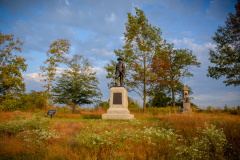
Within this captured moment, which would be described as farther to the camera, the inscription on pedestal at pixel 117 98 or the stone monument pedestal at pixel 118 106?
the inscription on pedestal at pixel 117 98

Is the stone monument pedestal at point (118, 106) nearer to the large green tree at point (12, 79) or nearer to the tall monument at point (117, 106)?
the tall monument at point (117, 106)

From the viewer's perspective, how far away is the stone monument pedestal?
11.4 metres

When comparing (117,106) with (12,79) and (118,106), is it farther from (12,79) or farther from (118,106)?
(12,79)

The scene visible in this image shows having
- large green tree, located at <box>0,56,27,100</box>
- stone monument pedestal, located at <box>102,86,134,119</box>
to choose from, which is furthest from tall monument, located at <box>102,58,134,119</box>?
large green tree, located at <box>0,56,27,100</box>

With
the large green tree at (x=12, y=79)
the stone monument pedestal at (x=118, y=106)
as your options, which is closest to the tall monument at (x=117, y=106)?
the stone monument pedestal at (x=118, y=106)

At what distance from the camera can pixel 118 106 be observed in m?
12.0

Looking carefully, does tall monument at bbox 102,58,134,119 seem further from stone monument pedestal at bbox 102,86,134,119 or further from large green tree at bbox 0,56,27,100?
large green tree at bbox 0,56,27,100

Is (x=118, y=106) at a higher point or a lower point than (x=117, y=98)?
lower

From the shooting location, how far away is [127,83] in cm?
1866

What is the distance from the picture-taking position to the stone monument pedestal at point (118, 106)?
37.3 feet

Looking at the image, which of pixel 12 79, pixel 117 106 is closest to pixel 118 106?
pixel 117 106

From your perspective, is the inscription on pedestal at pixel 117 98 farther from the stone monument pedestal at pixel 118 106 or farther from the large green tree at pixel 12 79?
the large green tree at pixel 12 79

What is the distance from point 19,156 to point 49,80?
16.8m

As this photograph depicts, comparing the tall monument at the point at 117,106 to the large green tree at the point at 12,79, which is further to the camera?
the large green tree at the point at 12,79
